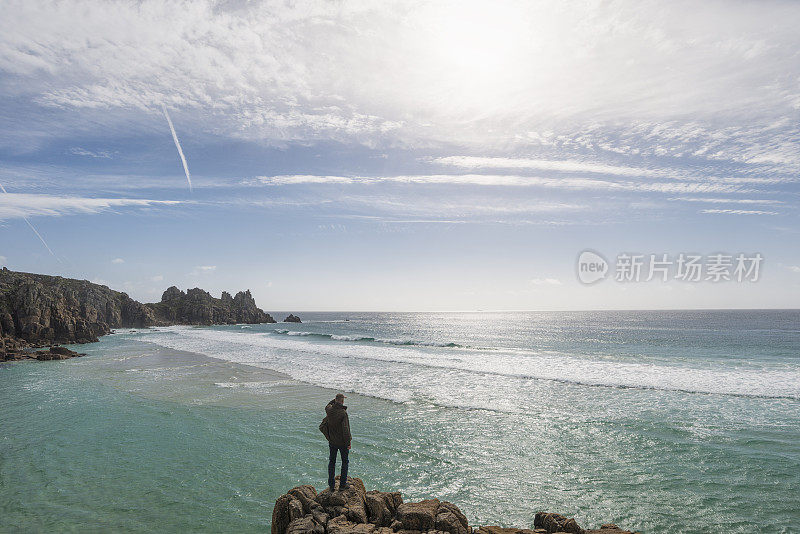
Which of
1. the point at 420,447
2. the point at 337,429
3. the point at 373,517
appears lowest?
the point at 420,447

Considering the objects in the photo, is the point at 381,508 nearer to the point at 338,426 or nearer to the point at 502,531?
the point at 338,426

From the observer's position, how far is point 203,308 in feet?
454

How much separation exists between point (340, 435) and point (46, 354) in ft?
168

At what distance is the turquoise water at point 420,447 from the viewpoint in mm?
10266

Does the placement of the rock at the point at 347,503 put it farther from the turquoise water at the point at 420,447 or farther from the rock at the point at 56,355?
the rock at the point at 56,355

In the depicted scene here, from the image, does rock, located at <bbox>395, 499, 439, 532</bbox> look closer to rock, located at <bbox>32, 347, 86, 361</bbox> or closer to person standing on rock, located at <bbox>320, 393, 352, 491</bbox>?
person standing on rock, located at <bbox>320, 393, 352, 491</bbox>

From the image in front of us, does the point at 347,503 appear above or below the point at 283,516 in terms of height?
above

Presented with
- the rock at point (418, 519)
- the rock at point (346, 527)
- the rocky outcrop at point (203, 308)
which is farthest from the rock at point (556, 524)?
the rocky outcrop at point (203, 308)

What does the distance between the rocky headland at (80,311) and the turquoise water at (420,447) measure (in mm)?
35757

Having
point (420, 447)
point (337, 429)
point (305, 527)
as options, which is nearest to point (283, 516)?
point (305, 527)

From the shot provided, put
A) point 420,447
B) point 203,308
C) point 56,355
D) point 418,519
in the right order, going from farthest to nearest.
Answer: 1. point 203,308
2. point 56,355
3. point 420,447
4. point 418,519

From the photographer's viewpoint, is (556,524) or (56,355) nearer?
(556,524)

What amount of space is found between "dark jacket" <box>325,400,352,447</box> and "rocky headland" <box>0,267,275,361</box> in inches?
2060

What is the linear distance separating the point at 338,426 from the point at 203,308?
475ft
